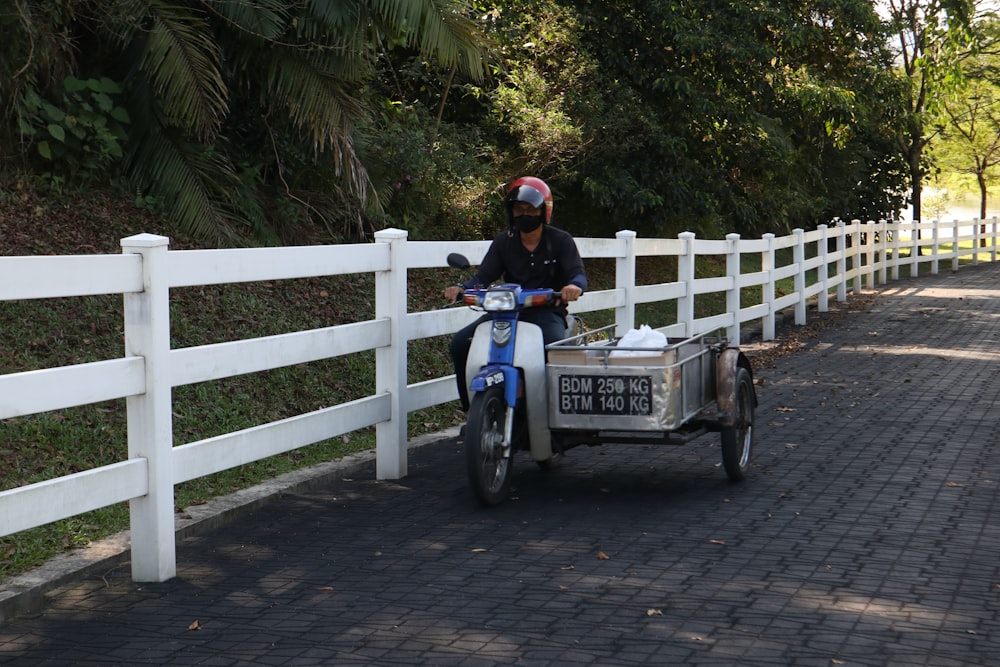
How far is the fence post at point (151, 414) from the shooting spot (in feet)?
19.4

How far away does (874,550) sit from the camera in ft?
21.0

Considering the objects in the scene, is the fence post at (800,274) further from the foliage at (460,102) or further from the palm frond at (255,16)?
the palm frond at (255,16)

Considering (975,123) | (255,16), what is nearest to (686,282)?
(255,16)

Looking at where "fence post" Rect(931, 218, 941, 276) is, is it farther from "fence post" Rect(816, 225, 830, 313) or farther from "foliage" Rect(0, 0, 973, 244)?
"fence post" Rect(816, 225, 830, 313)

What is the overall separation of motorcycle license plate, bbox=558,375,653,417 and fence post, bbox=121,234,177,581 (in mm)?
2472

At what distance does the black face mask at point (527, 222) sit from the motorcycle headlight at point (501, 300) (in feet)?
2.40

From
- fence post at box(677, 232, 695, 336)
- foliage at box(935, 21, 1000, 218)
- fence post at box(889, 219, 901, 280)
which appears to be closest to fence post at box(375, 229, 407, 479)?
fence post at box(677, 232, 695, 336)

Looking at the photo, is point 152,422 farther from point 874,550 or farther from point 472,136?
point 472,136

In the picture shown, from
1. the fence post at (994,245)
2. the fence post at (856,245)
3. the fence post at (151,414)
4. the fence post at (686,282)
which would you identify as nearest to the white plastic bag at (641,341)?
the fence post at (151,414)

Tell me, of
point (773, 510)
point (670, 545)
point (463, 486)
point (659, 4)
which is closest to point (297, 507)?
point (463, 486)

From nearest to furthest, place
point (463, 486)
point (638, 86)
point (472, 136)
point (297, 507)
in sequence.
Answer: point (297, 507), point (463, 486), point (472, 136), point (638, 86)

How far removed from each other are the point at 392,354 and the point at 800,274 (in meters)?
12.2

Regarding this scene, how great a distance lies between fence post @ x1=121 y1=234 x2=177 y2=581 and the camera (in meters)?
5.90

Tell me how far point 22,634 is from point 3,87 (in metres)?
7.11
